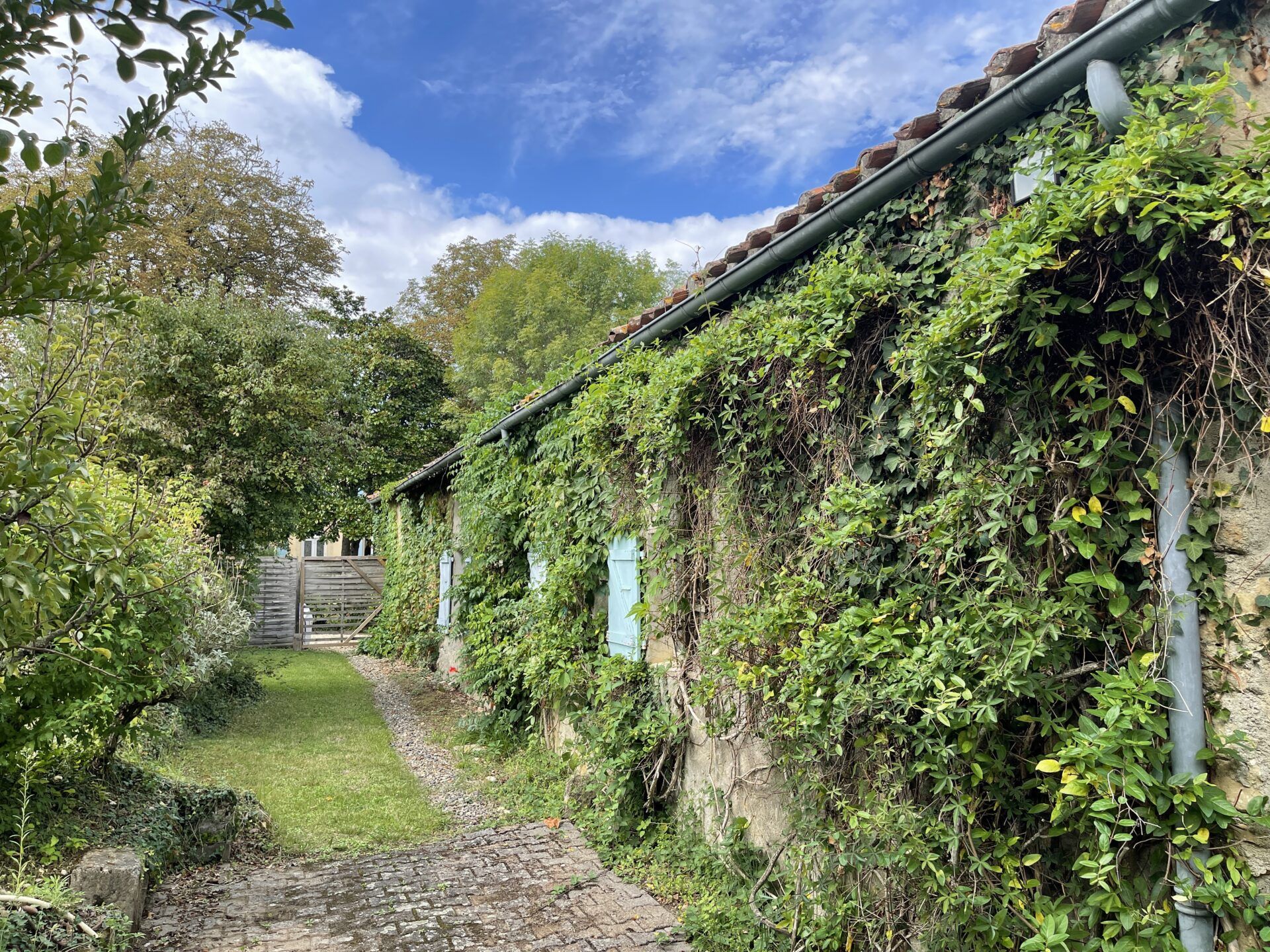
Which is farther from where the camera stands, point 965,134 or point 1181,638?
point 965,134

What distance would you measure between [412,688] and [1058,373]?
10.8 m

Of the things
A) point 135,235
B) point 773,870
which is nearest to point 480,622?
point 773,870

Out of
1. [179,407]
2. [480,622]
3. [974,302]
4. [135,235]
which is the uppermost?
[135,235]

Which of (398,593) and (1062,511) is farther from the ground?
(1062,511)

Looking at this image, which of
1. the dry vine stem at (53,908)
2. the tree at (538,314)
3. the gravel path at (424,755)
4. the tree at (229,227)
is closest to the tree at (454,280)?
the tree at (538,314)

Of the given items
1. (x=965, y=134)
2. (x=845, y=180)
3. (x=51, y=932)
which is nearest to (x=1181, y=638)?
(x=965, y=134)

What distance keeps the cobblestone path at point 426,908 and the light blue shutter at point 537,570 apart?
2351 millimetres

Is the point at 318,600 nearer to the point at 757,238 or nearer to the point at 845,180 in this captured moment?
the point at 757,238

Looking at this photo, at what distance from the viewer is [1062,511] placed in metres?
2.45

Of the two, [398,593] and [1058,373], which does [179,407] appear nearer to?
[398,593]

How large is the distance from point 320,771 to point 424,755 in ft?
3.46

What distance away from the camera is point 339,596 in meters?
18.6

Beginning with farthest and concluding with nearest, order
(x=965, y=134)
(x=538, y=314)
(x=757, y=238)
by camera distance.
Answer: (x=538, y=314)
(x=757, y=238)
(x=965, y=134)

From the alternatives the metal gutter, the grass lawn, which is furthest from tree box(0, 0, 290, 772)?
the grass lawn
